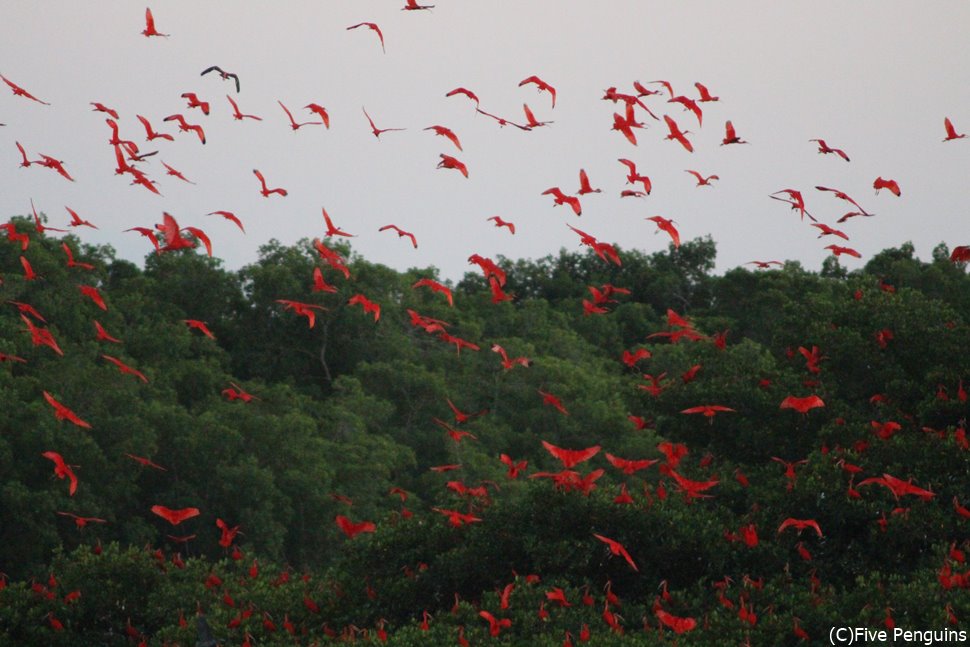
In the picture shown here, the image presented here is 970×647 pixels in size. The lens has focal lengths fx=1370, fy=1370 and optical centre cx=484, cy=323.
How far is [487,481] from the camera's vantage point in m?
21.1

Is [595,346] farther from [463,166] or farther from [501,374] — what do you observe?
[463,166]

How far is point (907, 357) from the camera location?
1534cm

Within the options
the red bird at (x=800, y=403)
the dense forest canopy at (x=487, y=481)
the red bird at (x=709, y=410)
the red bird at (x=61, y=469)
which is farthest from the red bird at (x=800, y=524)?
the red bird at (x=61, y=469)

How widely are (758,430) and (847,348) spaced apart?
1586 millimetres

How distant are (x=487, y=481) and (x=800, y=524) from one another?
9.63m

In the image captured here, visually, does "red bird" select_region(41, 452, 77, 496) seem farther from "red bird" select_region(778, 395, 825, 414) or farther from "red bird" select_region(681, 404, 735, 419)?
"red bird" select_region(778, 395, 825, 414)

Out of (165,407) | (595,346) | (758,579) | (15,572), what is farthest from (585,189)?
(595,346)

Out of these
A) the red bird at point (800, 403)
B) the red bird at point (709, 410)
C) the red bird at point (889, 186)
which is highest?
the red bird at point (889, 186)

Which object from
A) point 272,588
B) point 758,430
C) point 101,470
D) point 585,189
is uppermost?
point 585,189

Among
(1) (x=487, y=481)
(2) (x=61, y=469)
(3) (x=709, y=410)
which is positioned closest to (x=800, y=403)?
(3) (x=709, y=410)

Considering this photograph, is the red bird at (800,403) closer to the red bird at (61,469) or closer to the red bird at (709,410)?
the red bird at (709,410)

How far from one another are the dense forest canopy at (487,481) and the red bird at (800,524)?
71 millimetres

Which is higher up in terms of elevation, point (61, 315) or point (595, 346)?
point (61, 315)

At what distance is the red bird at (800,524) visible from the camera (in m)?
11.8
